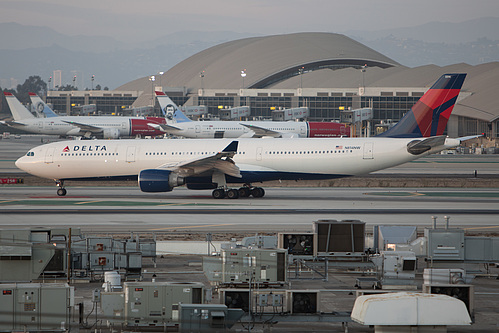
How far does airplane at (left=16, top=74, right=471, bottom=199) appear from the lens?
1802 inches

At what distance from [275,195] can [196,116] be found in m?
111

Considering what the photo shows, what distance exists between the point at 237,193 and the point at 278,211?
7.13 metres

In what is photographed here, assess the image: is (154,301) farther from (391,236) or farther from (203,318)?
(391,236)

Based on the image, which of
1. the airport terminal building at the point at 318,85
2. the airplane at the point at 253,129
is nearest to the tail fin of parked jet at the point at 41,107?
the airport terminal building at the point at 318,85

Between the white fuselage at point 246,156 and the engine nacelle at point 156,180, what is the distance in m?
3.01

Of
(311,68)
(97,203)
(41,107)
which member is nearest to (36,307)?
(97,203)

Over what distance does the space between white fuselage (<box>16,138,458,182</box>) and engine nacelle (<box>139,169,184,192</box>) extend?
3008 mm

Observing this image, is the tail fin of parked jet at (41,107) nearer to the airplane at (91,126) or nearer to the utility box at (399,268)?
the airplane at (91,126)

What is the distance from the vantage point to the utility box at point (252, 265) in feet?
68.9

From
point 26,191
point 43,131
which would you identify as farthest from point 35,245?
point 43,131

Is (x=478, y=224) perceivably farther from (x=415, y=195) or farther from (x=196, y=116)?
(x=196, y=116)

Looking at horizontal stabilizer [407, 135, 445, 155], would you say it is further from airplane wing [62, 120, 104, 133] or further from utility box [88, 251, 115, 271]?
airplane wing [62, 120, 104, 133]

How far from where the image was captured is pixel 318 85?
16200 cm

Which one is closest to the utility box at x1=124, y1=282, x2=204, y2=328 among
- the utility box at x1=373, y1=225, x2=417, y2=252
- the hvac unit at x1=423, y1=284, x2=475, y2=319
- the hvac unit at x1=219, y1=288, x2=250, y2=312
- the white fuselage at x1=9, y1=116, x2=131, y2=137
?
the hvac unit at x1=219, y1=288, x2=250, y2=312
